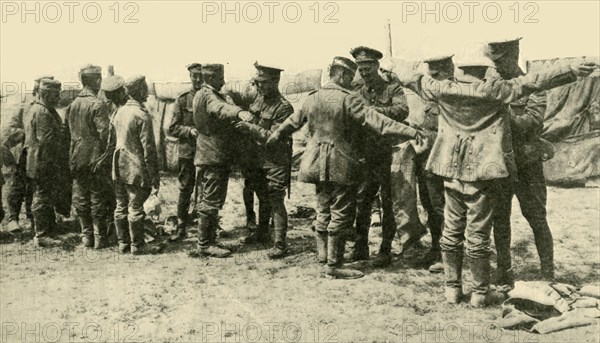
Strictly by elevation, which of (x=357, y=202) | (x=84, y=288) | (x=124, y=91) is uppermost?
(x=124, y=91)

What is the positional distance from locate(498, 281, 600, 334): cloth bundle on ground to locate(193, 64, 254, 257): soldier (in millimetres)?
3310

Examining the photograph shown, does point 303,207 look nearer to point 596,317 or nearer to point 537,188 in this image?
A: point 537,188

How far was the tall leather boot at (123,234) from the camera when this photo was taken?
705 centimetres

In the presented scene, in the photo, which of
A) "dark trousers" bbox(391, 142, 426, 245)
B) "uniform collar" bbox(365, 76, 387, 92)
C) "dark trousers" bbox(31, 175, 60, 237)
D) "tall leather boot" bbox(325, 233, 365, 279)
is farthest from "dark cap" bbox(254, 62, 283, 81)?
"dark trousers" bbox(31, 175, 60, 237)

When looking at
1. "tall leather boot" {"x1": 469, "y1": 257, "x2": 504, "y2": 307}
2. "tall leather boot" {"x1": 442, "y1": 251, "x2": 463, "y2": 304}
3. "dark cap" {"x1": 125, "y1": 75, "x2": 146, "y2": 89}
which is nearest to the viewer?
"tall leather boot" {"x1": 469, "y1": 257, "x2": 504, "y2": 307}

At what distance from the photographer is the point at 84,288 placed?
5.88 meters

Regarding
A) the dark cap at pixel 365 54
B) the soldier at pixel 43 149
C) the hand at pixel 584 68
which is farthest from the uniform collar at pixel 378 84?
the soldier at pixel 43 149

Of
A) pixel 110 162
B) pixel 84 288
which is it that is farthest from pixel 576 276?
pixel 110 162

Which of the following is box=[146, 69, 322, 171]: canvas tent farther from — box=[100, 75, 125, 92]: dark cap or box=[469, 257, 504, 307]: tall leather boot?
box=[469, 257, 504, 307]: tall leather boot

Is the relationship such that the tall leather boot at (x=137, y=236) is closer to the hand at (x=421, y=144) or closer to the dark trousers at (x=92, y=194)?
the dark trousers at (x=92, y=194)

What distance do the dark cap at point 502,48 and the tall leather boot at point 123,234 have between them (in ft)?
14.9

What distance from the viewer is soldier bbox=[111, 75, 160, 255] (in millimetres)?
6738

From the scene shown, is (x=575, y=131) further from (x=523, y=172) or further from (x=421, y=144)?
(x=523, y=172)

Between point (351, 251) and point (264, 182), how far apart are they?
1411mm
